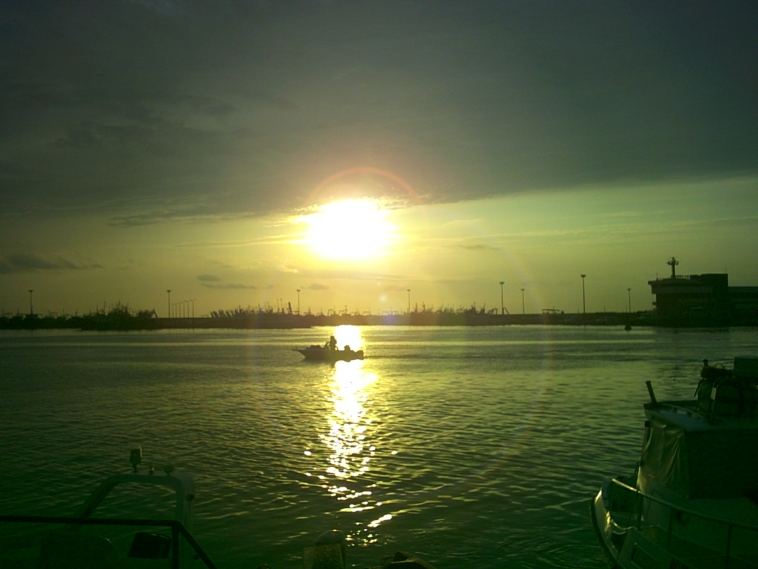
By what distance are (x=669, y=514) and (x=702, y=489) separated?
2.47 ft

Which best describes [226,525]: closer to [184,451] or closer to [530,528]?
[530,528]

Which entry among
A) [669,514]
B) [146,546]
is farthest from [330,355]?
[146,546]

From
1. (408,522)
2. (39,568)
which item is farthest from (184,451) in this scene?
(39,568)

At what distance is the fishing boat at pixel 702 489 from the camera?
980cm

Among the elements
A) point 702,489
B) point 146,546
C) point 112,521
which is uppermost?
point 112,521

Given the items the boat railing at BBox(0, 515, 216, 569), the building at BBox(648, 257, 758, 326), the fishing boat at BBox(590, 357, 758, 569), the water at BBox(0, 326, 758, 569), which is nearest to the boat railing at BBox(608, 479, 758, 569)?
the fishing boat at BBox(590, 357, 758, 569)

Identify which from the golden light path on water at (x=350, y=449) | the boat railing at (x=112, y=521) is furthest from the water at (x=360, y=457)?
the boat railing at (x=112, y=521)

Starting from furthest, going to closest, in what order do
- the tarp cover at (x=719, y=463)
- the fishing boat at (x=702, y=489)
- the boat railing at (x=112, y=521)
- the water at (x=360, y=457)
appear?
the water at (x=360, y=457), the tarp cover at (x=719, y=463), the fishing boat at (x=702, y=489), the boat railing at (x=112, y=521)

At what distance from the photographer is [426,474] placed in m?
20.7

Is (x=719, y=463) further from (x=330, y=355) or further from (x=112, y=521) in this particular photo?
(x=330, y=355)

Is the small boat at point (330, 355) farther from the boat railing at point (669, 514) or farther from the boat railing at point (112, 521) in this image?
Answer: the boat railing at point (112, 521)

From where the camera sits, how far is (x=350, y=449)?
25.0 meters

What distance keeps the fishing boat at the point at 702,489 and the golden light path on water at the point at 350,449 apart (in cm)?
615

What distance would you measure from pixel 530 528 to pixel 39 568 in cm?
1036
